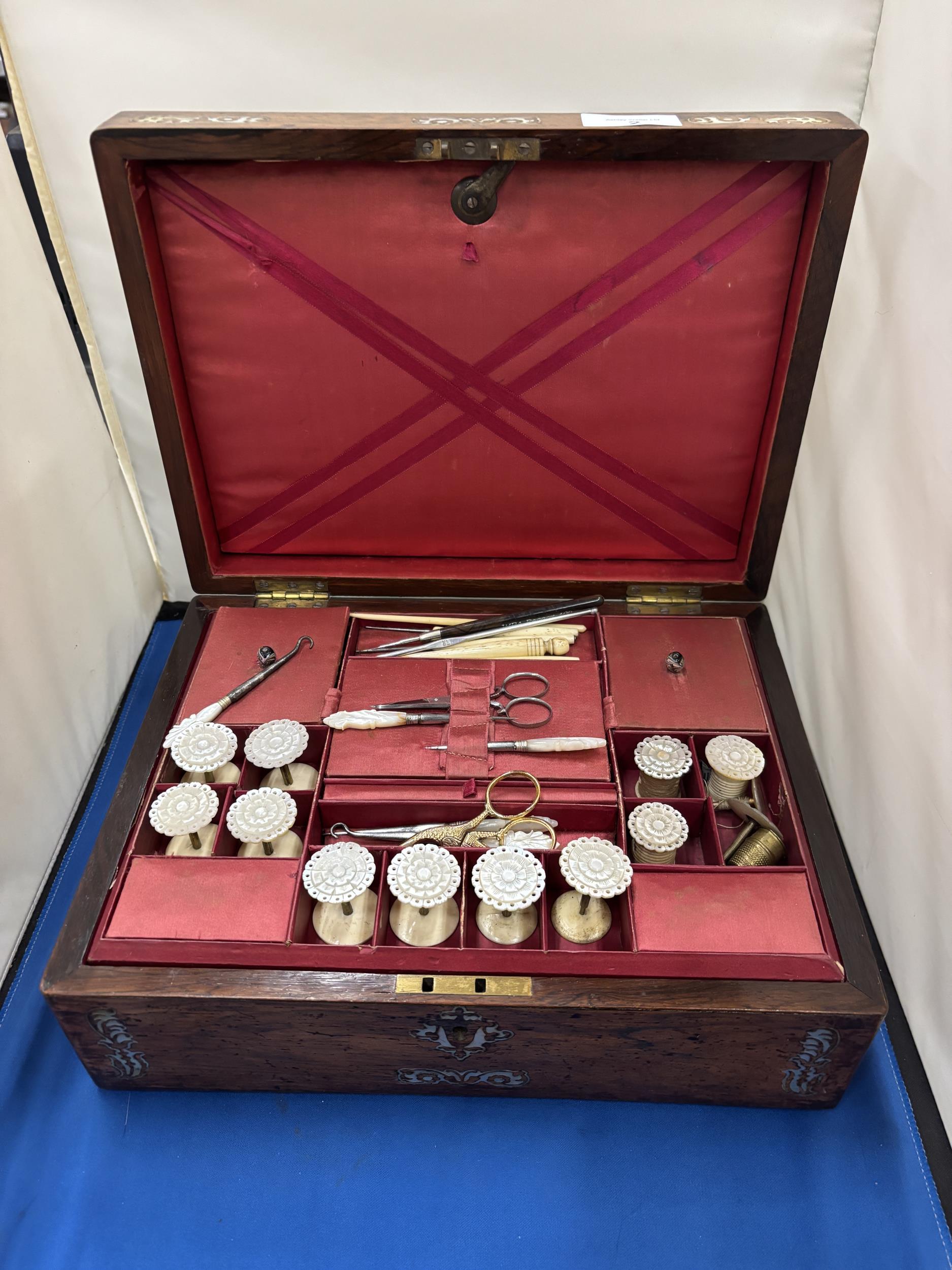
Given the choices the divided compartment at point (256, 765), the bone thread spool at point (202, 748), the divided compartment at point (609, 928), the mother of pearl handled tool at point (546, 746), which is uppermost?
the bone thread spool at point (202, 748)

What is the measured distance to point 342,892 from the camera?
1361 mm

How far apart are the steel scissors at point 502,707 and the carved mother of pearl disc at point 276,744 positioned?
0.16 m

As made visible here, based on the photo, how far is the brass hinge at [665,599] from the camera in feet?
6.33

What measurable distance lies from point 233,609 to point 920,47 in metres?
1.64

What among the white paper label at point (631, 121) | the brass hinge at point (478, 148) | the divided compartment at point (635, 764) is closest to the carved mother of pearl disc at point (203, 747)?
the divided compartment at point (635, 764)

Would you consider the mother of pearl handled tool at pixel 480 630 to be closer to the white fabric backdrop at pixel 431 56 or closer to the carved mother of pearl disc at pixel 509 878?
the carved mother of pearl disc at pixel 509 878

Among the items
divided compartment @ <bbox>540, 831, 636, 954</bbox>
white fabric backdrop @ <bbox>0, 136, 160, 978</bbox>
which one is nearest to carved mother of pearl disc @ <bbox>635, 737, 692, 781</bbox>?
→ divided compartment @ <bbox>540, 831, 636, 954</bbox>

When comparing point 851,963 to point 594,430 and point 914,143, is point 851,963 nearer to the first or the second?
point 594,430

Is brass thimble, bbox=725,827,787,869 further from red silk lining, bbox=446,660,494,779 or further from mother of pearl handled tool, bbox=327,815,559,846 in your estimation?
red silk lining, bbox=446,660,494,779

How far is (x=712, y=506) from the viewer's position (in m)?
1.90

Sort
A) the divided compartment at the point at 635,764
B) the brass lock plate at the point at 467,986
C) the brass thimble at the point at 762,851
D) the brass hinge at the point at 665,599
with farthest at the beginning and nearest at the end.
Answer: the brass hinge at the point at 665,599 → the divided compartment at the point at 635,764 → the brass thimble at the point at 762,851 → the brass lock plate at the point at 467,986

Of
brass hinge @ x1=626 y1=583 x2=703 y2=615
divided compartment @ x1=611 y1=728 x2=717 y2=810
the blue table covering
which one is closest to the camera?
the blue table covering

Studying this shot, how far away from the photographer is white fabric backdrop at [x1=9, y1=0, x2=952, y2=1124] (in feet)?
5.18

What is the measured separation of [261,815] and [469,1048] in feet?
1.59
